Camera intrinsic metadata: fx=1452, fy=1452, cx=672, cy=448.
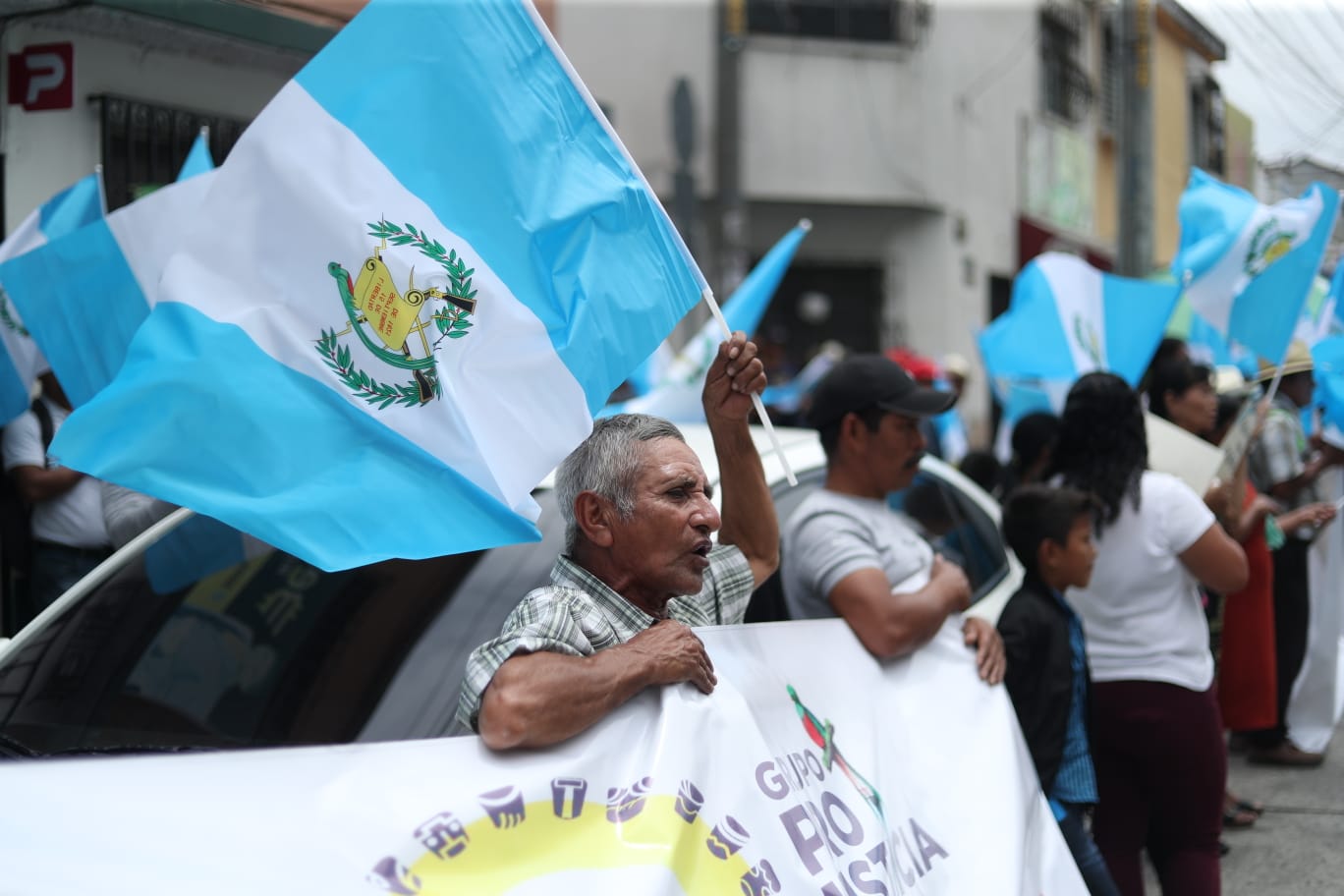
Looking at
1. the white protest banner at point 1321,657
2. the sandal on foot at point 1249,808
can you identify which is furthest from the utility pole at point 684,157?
the sandal on foot at point 1249,808

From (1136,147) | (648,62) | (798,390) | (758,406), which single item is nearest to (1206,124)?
(648,62)

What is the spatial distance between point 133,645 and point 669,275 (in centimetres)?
179

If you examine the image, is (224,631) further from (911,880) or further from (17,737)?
(911,880)

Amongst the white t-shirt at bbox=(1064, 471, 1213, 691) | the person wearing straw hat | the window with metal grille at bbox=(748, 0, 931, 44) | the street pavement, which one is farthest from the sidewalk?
the window with metal grille at bbox=(748, 0, 931, 44)

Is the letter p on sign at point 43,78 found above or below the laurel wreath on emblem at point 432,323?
above

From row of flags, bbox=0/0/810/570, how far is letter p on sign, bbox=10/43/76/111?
3.68 m

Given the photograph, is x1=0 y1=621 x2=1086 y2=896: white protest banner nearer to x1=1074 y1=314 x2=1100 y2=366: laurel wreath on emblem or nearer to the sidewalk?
the sidewalk

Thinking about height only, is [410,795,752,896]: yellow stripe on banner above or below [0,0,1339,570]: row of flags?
below

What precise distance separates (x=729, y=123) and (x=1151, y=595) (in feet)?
43.9

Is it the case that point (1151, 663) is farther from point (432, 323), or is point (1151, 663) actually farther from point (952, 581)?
point (432, 323)

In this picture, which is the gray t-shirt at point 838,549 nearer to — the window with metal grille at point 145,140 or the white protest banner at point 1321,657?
the white protest banner at point 1321,657

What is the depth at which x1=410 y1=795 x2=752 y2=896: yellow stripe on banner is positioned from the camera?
83.0 inches

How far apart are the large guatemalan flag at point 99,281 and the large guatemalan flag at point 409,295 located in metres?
1.04

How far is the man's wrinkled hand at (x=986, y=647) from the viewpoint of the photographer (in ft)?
11.6
